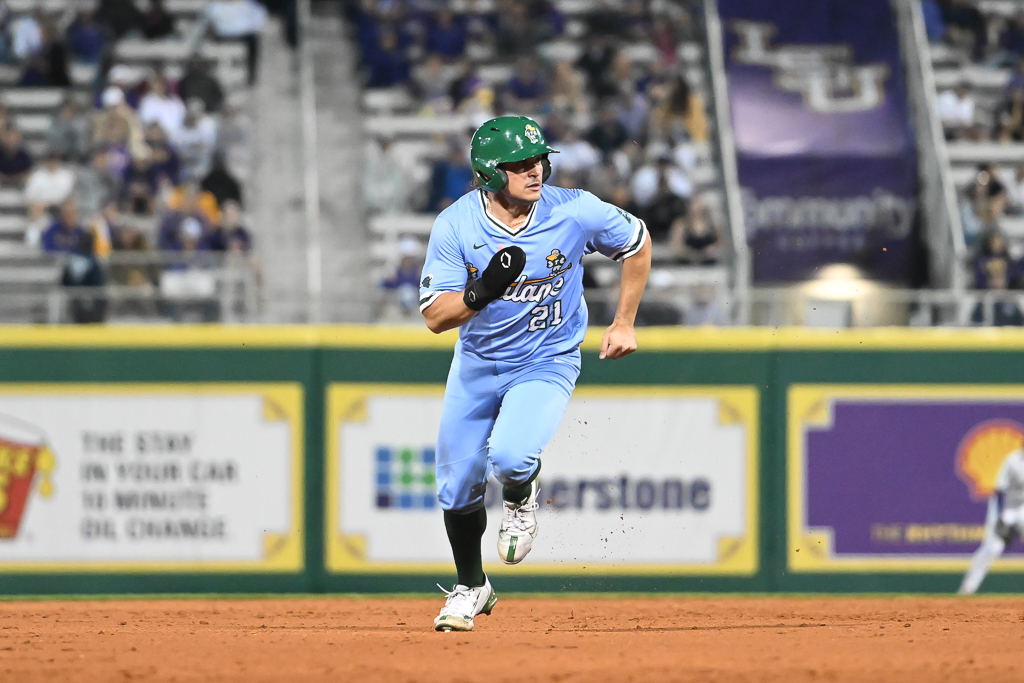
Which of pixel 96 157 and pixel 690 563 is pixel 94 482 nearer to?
pixel 690 563

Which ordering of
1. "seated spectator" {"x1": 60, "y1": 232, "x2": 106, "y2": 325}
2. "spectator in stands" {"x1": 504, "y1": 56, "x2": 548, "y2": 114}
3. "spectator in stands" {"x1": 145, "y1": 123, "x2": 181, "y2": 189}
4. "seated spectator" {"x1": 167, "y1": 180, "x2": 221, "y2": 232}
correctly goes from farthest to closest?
"spectator in stands" {"x1": 504, "y1": 56, "x2": 548, "y2": 114}, "spectator in stands" {"x1": 145, "y1": 123, "x2": 181, "y2": 189}, "seated spectator" {"x1": 167, "y1": 180, "x2": 221, "y2": 232}, "seated spectator" {"x1": 60, "y1": 232, "x2": 106, "y2": 325}

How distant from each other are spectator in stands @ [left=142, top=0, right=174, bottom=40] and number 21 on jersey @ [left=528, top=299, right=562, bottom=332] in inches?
460

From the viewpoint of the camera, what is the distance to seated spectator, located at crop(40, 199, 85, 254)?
14516mm

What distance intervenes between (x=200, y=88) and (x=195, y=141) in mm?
844

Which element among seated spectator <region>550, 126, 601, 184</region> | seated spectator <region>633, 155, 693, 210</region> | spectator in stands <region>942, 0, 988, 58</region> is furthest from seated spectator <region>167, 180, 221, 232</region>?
spectator in stands <region>942, 0, 988, 58</region>

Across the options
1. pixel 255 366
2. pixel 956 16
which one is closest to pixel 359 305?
pixel 255 366

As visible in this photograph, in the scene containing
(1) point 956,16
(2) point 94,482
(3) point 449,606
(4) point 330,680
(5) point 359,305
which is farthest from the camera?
(1) point 956,16

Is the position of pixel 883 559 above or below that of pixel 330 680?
below

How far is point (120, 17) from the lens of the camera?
17562mm

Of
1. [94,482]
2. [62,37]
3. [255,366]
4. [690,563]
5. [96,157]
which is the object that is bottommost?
[690,563]

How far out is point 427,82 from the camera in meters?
17.6

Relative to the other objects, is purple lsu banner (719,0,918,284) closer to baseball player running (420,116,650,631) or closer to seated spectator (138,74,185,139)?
seated spectator (138,74,185,139)

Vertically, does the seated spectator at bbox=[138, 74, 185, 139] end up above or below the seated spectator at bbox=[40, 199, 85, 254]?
above

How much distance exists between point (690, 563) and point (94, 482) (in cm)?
425
